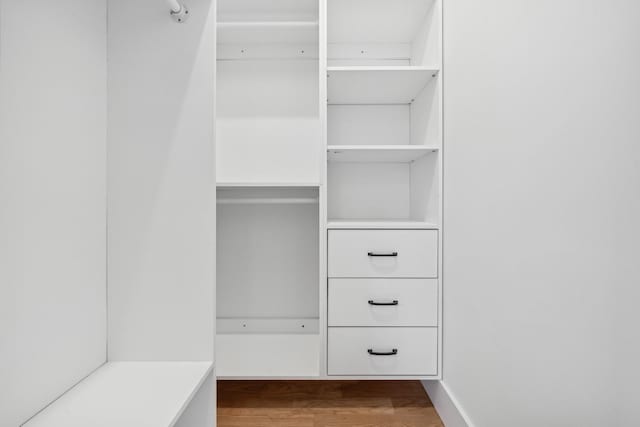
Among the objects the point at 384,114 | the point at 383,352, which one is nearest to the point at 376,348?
the point at 383,352

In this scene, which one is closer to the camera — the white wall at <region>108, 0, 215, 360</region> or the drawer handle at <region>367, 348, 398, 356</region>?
the white wall at <region>108, 0, 215, 360</region>

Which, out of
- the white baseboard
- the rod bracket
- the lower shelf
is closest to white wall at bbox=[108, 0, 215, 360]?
the rod bracket

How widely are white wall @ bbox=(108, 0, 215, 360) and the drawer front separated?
0.60m

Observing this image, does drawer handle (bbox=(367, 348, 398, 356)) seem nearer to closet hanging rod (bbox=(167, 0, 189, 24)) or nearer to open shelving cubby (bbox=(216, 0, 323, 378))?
open shelving cubby (bbox=(216, 0, 323, 378))

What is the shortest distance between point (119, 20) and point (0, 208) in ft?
2.06

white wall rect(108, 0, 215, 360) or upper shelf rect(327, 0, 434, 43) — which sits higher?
upper shelf rect(327, 0, 434, 43)

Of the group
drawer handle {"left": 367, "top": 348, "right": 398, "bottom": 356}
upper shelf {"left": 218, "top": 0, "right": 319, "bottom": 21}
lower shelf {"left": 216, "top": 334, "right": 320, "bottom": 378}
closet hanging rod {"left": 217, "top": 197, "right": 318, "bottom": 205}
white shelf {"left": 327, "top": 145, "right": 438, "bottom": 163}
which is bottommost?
lower shelf {"left": 216, "top": 334, "right": 320, "bottom": 378}

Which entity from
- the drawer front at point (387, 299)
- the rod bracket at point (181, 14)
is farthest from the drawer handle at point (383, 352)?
the rod bracket at point (181, 14)

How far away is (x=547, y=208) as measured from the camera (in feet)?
2.69

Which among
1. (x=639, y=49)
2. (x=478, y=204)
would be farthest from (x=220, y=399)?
(x=639, y=49)

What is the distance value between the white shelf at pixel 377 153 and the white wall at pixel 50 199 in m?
0.86

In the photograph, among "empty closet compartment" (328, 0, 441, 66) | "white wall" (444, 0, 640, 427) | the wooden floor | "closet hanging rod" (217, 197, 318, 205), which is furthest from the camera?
"closet hanging rod" (217, 197, 318, 205)

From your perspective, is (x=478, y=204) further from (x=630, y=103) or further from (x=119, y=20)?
(x=119, y=20)

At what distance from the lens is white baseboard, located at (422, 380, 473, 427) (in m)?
1.26
